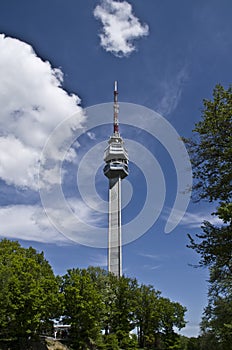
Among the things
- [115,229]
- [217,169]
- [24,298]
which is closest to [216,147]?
[217,169]

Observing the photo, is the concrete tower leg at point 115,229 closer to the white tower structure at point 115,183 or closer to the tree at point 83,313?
the white tower structure at point 115,183

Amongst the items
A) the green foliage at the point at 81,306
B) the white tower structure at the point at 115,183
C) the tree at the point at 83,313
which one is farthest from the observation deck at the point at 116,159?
the tree at the point at 83,313

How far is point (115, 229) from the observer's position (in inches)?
A: 3661

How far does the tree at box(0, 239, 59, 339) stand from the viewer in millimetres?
40375

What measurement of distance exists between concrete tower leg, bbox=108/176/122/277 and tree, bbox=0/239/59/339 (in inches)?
1685

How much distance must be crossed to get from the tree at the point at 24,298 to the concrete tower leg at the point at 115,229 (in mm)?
42807

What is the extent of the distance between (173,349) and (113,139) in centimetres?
5869

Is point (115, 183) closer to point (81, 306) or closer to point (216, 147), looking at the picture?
point (81, 306)

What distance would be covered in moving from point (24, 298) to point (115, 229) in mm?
53063

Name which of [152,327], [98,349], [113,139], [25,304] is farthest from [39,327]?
[113,139]

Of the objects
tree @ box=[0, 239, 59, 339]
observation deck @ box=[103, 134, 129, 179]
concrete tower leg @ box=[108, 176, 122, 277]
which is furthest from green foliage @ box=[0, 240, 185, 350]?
observation deck @ box=[103, 134, 129, 179]

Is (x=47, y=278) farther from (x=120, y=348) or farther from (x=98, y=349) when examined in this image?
(x=120, y=348)

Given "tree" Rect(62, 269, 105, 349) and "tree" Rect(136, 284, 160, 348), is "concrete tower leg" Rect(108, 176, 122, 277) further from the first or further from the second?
"tree" Rect(62, 269, 105, 349)

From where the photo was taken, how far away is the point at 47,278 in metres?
47.5
